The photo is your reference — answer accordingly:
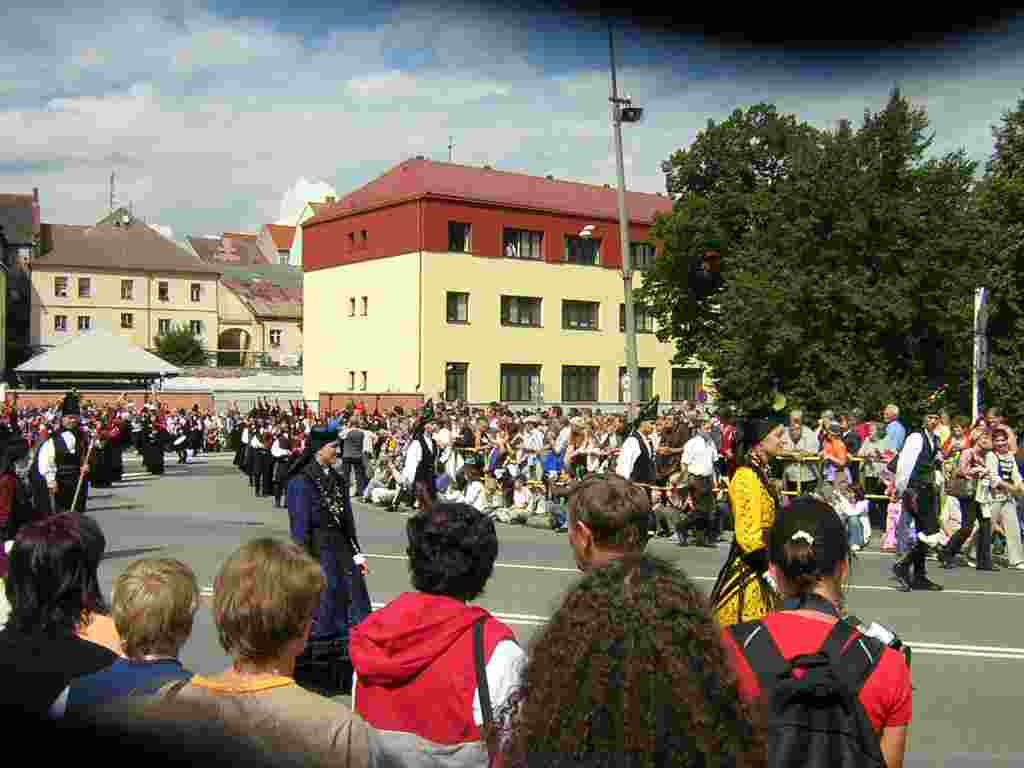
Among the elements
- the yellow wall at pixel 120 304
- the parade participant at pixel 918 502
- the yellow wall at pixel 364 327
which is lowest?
the parade participant at pixel 918 502

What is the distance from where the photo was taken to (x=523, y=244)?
56719 millimetres

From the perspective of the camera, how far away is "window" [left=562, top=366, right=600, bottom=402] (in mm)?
57844

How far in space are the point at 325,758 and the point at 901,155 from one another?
23.3 metres

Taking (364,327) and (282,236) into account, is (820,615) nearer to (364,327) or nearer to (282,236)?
(364,327)

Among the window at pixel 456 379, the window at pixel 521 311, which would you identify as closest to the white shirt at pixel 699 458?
the window at pixel 456 379

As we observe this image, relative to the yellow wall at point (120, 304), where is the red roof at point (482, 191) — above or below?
above

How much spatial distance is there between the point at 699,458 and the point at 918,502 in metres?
4.44

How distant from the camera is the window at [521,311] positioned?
5562cm

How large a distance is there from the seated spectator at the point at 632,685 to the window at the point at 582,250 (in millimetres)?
56157

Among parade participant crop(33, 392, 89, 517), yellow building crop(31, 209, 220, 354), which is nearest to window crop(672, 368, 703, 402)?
yellow building crop(31, 209, 220, 354)

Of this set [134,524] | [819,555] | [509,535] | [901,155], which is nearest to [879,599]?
[509,535]

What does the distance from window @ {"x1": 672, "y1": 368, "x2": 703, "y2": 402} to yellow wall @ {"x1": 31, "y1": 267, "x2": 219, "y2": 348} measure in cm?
4369

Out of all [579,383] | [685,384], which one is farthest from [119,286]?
[685,384]

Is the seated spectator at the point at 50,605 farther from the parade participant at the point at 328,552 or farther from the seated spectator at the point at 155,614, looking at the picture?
the parade participant at the point at 328,552
